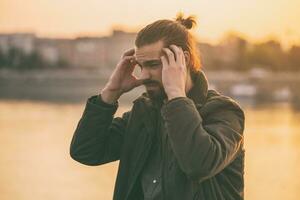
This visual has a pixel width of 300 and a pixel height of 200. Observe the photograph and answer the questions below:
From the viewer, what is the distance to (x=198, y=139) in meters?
1.11

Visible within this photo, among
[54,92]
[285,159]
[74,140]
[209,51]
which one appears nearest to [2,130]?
[285,159]

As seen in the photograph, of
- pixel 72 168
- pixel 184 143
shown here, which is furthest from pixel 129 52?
pixel 72 168

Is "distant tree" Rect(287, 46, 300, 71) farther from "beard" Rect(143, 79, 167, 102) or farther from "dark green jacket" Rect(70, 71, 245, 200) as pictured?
"beard" Rect(143, 79, 167, 102)

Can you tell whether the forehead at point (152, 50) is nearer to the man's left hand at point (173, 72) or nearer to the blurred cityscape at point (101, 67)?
the man's left hand at point (173, 72)

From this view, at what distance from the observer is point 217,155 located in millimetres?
1114

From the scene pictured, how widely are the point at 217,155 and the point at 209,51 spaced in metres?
44.0

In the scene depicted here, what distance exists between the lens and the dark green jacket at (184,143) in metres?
1.11

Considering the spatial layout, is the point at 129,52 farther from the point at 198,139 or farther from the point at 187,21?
the point at 198,139

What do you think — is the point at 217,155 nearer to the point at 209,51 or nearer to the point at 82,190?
the point at 82,190

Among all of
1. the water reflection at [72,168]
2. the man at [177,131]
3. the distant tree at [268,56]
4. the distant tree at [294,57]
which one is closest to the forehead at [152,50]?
the man at [177,131]

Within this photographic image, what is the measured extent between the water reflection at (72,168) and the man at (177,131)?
457cm

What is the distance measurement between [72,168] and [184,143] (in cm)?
736

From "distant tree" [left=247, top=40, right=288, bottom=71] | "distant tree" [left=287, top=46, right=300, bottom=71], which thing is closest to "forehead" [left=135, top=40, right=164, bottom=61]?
"distant tree" [left=287, top=46, right=300, bottom=71]

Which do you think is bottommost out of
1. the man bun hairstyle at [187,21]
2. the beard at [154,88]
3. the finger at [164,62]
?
the beard at [154,88]
